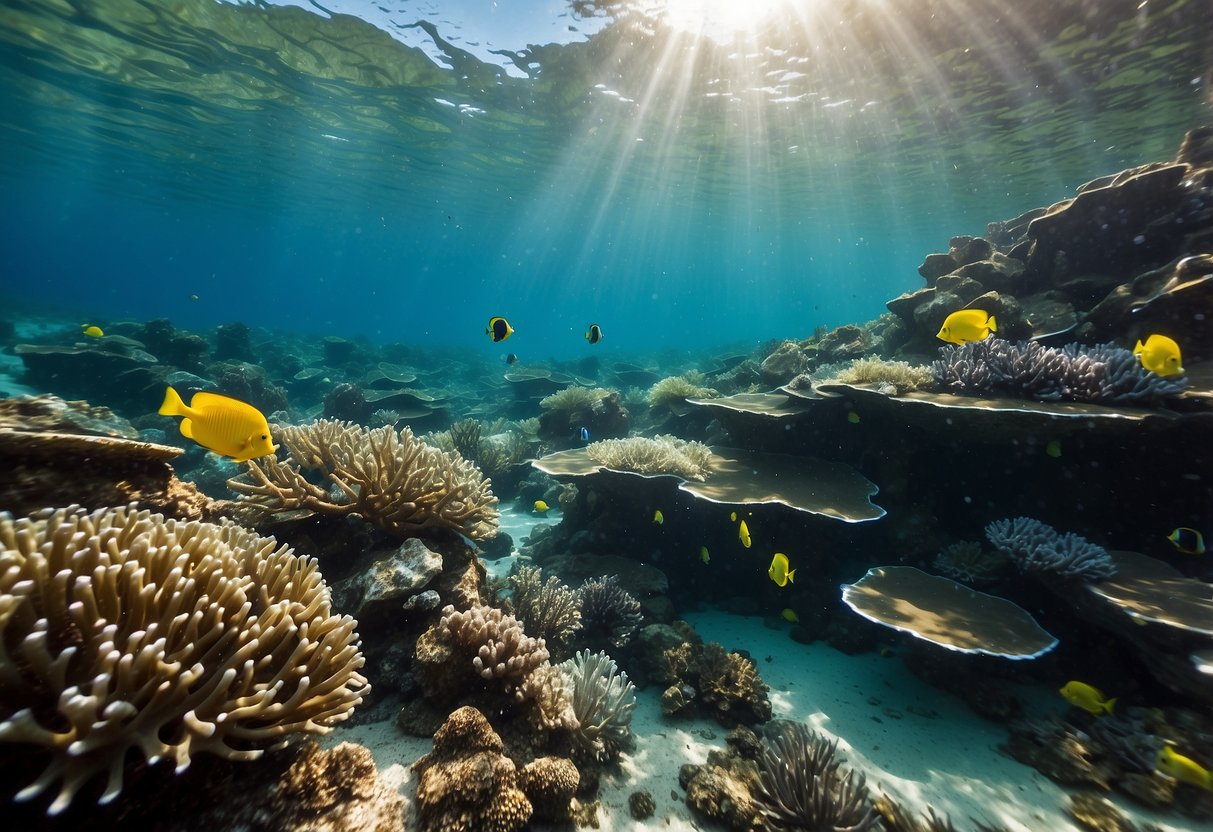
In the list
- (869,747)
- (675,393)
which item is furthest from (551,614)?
(675,393)

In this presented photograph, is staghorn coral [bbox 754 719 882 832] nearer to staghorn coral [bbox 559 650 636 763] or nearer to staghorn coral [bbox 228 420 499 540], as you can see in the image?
staghorn coral [bbox 559 650 636 763]

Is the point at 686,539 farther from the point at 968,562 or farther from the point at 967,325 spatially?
the point at 967,325

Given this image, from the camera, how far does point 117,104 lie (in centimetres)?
2297

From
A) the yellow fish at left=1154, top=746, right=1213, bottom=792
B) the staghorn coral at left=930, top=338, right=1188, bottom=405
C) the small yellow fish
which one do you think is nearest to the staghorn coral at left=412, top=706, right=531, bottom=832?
the yellow fish at left=1154, top=746, right=1213, bottom=792

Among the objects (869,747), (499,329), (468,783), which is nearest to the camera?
(468,783)

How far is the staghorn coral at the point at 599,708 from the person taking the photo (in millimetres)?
3455

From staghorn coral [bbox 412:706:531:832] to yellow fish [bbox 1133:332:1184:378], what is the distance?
6.29 m

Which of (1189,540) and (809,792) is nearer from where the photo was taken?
(809,792)

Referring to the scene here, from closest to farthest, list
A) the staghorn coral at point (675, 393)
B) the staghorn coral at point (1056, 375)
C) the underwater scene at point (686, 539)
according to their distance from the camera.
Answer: the underwater scene at point (686, 539) < the staghorn coral at point (1056, 375) < the staghorn coral at point (675, 393)

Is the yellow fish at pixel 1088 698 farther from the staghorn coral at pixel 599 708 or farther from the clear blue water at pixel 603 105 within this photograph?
the clear blue water at pixel 603 105

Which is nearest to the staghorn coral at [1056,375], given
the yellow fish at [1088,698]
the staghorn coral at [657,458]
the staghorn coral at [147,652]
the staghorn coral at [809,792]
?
the yellow fish at [1088,698]

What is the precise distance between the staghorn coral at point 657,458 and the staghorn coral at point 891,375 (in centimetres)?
219

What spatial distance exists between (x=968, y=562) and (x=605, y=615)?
424 centimetres

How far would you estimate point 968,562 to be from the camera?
18.4 feet
